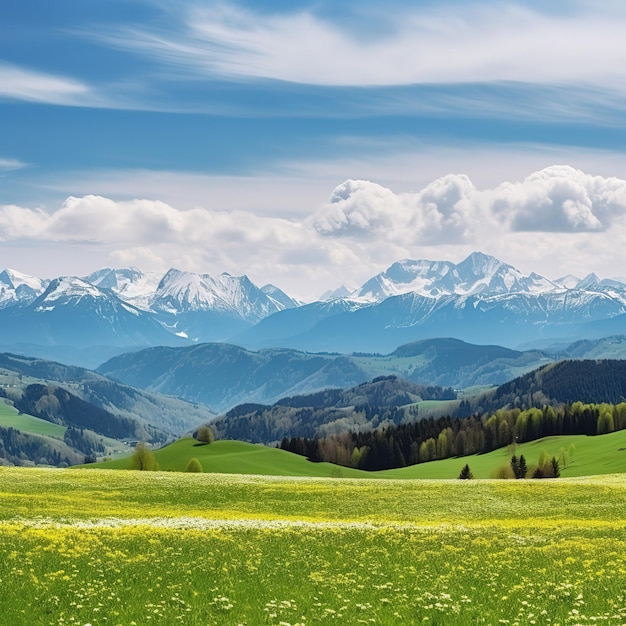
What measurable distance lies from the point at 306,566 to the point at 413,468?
155982mm

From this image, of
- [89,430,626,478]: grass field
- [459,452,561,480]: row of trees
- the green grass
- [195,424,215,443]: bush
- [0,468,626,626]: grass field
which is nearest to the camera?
[0,468,626,626]: grass field

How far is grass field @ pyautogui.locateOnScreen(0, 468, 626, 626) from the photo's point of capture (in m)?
20.5

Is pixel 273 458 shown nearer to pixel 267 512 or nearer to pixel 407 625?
pixel 267 512

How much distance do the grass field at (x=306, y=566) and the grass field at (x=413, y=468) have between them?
91.0 meters

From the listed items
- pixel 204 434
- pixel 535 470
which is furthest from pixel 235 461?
pixel 535 470

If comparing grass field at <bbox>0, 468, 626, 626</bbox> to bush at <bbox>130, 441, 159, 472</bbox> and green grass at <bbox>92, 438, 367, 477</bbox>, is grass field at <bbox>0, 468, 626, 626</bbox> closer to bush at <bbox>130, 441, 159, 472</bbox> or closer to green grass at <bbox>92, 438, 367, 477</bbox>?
bush at <bbox>130, 441, 159, 472</bbox>

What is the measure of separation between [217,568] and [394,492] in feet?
130

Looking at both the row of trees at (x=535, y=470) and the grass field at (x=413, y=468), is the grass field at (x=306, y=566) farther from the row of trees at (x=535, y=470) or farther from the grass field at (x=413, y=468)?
the grass field at (x=413, y=468)

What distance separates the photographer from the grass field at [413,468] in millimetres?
138500

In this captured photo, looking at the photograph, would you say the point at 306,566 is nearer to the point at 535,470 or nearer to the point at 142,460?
the point at 535,470

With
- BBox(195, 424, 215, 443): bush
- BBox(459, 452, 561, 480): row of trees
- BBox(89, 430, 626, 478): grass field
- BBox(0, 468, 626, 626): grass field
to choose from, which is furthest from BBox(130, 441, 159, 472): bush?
BBox(0, 468, 626, 626): grass field

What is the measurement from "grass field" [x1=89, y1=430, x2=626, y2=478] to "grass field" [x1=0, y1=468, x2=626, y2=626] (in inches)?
3581

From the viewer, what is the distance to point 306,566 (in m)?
27.0

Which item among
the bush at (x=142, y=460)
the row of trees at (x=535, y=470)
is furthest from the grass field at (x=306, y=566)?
the bush at (x=142, y=460)
